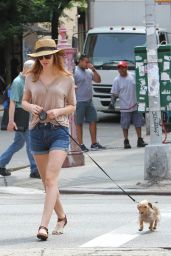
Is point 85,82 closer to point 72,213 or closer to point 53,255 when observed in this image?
point 72,213

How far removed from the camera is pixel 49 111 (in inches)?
298

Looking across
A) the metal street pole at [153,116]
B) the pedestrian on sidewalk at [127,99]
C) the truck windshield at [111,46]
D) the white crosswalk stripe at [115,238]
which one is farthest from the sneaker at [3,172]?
the truck windshield at [111,46]

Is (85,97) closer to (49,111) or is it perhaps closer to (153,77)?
(153,77)

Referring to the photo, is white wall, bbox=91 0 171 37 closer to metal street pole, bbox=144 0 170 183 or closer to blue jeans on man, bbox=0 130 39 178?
blue jeans on man, bbox=0 130 39 178

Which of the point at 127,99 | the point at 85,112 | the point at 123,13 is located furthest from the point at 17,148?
the point at 123,13

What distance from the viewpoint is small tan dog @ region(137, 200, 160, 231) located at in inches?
306

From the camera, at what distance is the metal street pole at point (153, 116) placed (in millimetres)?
11727

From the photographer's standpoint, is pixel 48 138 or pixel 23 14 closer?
pixel 48 138

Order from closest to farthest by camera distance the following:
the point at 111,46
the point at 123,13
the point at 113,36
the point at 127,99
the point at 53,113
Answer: the point at 53,113, the point at 127,99, the point at 111,46, the point at 113,36, the point at 123,13

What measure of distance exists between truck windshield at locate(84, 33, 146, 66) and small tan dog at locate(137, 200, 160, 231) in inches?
576

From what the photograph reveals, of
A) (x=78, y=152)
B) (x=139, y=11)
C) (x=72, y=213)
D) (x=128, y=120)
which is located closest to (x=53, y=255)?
(x=72, y=213)

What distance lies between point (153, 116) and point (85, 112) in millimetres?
4800

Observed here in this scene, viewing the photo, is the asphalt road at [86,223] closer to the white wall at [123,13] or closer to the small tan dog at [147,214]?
the small tan dog at [147,214]

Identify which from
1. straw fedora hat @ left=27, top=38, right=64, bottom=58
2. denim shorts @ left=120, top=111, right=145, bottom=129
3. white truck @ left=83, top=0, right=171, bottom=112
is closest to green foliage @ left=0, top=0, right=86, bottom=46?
white truck @ left=83, top=0, right=171, bottom=112
